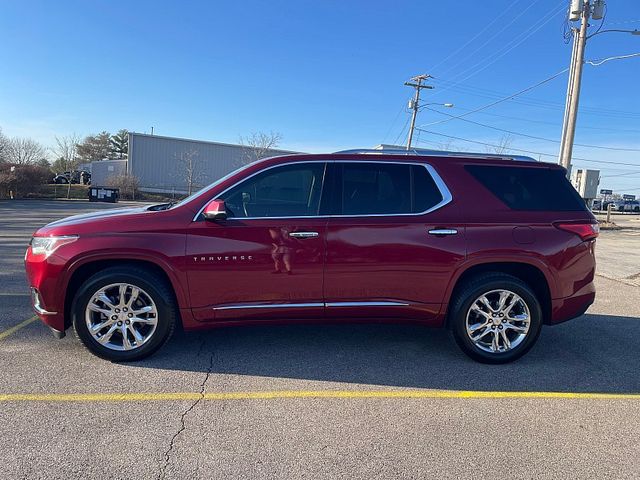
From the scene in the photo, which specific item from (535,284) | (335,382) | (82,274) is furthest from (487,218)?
(82,274)

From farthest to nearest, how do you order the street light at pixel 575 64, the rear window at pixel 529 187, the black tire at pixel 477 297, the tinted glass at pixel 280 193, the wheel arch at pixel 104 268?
the street light at pixel 575 64, the rear window at pixel 529 187, the black tire at pixel 477 297, the tinted glass at pixel 280 193, the wheel arch at pixel 104 268

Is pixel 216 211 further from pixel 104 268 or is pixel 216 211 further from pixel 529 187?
pixel 529 187

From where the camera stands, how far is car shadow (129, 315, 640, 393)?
3893mm

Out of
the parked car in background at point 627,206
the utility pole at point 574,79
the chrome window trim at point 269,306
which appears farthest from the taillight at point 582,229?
the parked car in background at point 627,206

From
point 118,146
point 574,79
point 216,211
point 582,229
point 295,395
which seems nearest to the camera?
point 295,395

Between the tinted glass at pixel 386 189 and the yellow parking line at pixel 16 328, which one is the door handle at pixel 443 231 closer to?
the tinted glass at pixel 386 189

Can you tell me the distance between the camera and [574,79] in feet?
56.4

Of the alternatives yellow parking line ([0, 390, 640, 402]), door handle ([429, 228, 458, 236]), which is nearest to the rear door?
door handle ([429, 228, 458, 236])

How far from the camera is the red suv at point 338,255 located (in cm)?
388

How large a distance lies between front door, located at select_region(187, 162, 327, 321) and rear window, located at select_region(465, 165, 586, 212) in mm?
1626

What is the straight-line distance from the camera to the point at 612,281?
8.77 meters

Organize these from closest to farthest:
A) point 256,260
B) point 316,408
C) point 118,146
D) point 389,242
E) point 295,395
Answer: point 316,408 → point 295,395 → point 256,260 → point 389,242 → point 118,146

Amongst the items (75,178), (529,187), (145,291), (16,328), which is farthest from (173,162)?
(529,187)

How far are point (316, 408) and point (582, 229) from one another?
2922 mm
